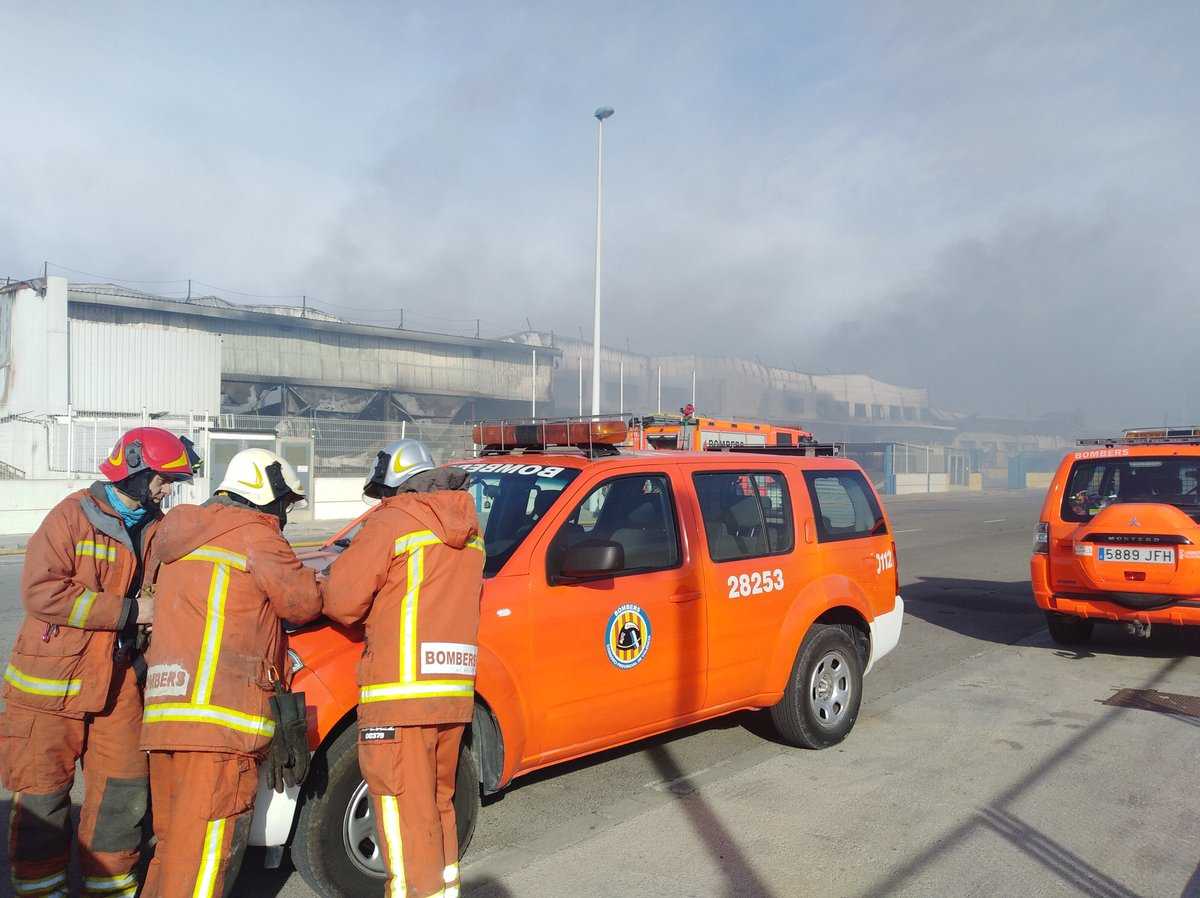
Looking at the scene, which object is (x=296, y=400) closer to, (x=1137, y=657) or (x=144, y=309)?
(x=144, y=309)

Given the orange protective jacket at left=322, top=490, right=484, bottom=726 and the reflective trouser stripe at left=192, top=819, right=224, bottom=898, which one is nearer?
the reflective trouser stripe at left=192, top=819, right=224, bottom=898

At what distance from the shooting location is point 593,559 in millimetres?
3930

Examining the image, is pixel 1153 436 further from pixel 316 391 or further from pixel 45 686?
pixel 316 391

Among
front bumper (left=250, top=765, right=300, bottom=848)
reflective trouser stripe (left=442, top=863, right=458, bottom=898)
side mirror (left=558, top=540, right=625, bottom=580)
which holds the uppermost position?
side mirror (left=558, top=540, right=625, bottom=580)

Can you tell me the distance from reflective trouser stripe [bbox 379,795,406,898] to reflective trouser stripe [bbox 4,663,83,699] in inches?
46.4

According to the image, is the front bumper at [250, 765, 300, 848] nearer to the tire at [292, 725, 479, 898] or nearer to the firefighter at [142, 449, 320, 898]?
the tire at [292, 725, 479, 898]

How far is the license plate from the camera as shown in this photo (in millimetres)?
7102

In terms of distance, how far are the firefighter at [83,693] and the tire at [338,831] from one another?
23.9 inches

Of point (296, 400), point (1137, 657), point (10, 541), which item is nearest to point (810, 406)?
point (296, 400)

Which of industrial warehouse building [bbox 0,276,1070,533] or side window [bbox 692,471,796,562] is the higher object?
industrial warehouse building [bbox 0,276,1070,533]

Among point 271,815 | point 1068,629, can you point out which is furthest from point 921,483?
point 271,815

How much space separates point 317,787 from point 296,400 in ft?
133

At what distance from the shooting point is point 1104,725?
5895 mm

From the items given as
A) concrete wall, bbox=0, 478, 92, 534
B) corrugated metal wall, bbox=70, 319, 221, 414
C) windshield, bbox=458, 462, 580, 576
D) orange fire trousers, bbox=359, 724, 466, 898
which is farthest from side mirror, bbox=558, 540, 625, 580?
corrugated metal wall, bbox=70, 319, 221, 414
